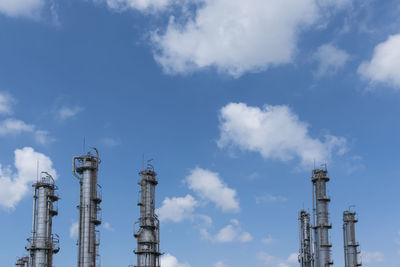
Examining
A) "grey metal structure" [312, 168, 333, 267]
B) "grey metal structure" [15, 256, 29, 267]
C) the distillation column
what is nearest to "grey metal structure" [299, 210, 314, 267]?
"grey metal structure" [312, 168, 333, 267]

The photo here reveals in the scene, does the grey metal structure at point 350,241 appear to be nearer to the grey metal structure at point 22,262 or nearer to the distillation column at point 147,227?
the distillation column at point 147,227

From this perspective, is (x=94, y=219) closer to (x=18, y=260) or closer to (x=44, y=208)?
(x=44, y=208)

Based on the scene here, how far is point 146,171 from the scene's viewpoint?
68562mm

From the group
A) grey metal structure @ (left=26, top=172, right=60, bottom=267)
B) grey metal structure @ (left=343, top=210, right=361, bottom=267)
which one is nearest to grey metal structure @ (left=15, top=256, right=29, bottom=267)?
grey metal structure @ (left=26, top=172, right=60, bottom=267)

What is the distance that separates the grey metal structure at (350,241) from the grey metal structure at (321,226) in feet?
26.5

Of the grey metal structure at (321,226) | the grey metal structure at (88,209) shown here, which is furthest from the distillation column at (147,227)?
the grey metal structure at (321,226)

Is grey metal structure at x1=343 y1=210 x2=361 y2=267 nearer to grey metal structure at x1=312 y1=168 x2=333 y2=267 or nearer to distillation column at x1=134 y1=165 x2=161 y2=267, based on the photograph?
grey metal structure at x1=312 y1=168 x2=333 y2=267

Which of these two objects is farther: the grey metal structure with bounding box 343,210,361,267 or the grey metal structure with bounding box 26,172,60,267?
the grey metal structure with bounding box 343,210,361,267

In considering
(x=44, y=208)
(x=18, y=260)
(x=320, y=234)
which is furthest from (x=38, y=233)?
(x=320, y=234)

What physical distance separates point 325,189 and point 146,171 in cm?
2882

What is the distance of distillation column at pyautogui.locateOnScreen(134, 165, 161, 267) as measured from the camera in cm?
6462

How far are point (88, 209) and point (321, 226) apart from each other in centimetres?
3607

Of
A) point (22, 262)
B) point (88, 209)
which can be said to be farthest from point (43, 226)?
point (22, 262)

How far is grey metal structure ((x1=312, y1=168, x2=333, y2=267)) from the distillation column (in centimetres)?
2569
